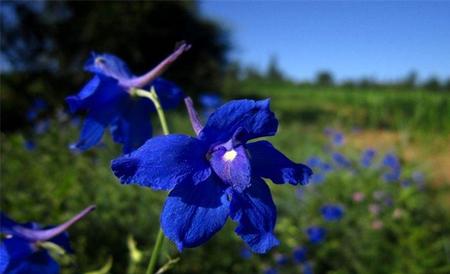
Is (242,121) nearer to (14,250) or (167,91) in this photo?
(167,91)

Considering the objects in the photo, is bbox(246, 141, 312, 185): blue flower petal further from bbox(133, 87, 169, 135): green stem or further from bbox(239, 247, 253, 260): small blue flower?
bbox(239, 247, 253, 260): small blue flower

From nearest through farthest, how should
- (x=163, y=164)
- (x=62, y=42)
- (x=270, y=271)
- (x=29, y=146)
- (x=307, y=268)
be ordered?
(x=163, y=164)
(x=270, y=271)
(x=307, y=268)
(x=29, y=146)
(x=62, y=42)

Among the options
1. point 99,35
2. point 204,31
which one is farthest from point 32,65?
point 204,31

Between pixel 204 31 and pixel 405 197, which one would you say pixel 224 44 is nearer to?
pixel 204 31

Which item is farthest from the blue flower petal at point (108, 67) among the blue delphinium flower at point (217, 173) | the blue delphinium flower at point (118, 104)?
the blue delphinium flower at point (217, 173)

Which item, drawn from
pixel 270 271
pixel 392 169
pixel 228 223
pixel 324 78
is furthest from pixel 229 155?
pixel 324 78

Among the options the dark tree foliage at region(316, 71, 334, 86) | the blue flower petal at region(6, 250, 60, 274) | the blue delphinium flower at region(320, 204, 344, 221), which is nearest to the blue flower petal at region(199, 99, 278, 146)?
the blue flower petal at region(6, 250, 60, 274)
